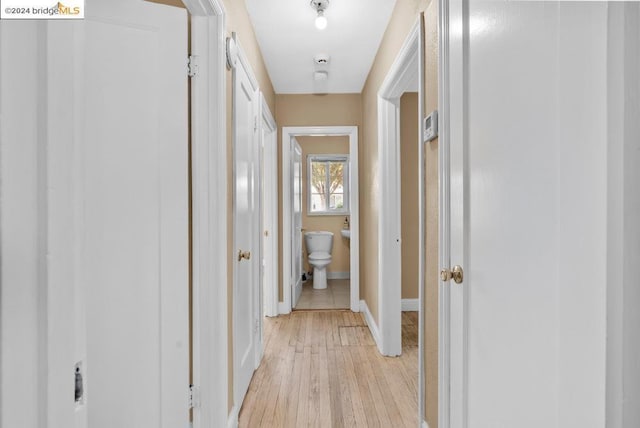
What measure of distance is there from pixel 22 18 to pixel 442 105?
44.9 inches

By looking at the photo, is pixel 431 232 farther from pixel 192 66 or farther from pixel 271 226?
pixel 271 226

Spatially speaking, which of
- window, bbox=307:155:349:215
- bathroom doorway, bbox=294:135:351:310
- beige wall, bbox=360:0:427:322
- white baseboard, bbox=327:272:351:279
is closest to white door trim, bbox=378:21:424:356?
beige wall, bbox=360:0:427:322

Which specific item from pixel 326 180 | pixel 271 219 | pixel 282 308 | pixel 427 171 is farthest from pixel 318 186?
pixel 427 171

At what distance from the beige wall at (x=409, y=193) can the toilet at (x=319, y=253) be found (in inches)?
48.9

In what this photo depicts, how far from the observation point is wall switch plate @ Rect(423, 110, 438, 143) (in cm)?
142

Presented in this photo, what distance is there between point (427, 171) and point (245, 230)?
3.75 ft

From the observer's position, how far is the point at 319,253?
15.5 ft

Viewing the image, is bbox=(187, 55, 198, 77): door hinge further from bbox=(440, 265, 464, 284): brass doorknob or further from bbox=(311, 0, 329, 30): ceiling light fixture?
bbox=(440, 265, 464, 284): brass doorknob

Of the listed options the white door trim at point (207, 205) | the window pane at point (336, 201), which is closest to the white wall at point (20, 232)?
the white door trim at point (207, 205)

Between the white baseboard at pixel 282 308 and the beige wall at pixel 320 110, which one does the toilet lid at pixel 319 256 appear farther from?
the beige wall at pixel 320 110

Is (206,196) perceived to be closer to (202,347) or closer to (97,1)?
(202,347)

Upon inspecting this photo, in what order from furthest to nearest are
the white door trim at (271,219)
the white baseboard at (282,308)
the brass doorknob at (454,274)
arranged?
the white baseboard at (282,308) → the white door trim at (271,219) → the brass doorknob at (454,274)

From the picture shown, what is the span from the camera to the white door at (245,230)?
181 cm

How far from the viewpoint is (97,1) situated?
1135 millimetres
